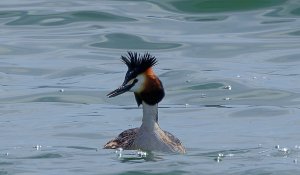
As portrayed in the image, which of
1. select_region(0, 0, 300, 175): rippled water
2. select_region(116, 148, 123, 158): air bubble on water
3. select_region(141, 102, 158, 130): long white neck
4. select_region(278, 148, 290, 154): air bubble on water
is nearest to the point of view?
select_region(0, 0, 300, 175): rippled water

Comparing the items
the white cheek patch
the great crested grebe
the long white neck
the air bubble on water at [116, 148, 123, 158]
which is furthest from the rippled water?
the white cheek patch

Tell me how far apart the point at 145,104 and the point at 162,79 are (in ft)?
19.0

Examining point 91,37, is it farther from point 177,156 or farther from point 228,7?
point 177,156

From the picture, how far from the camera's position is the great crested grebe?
594 inches

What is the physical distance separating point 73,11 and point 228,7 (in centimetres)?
291

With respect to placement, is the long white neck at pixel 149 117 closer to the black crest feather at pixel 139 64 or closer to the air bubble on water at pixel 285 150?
the black crest feather at pixel 139 64

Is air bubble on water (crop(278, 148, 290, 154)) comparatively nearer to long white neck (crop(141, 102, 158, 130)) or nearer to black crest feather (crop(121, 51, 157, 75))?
long white neck (crop(141, 102, 158, 130))

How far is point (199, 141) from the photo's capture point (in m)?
16.1

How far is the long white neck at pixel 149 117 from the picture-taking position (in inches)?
601

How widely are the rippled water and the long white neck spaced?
1.52 ft

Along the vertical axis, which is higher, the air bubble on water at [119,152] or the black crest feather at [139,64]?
the black crest feather at [139,64]

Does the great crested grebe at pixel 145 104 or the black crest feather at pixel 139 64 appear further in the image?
the black crest feather at pixel 139 64

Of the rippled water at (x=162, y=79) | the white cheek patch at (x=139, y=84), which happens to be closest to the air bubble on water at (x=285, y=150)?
the rippled water at (x=162, y=79)

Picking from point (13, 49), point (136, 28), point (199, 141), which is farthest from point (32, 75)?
point (199, 141)
